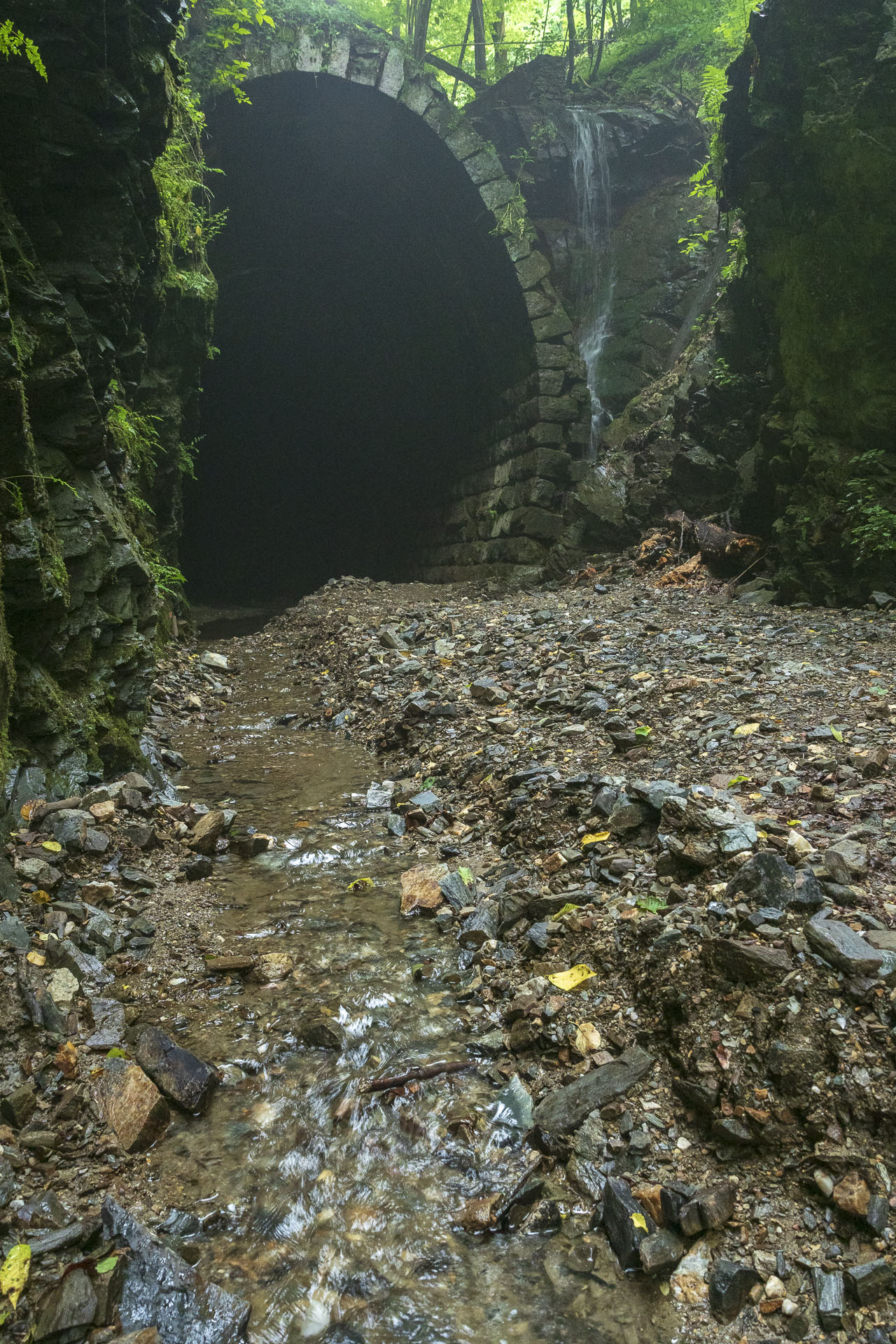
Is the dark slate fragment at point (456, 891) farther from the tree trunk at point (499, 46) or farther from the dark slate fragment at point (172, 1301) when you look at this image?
the tree trunk at point (499, 46)

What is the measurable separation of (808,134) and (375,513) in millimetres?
11992

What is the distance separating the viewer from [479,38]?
15.8 m

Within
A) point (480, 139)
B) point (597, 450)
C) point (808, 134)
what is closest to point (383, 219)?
point (480, 139)

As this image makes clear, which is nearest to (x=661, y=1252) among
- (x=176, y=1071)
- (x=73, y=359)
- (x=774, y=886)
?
(x=774, y=886)

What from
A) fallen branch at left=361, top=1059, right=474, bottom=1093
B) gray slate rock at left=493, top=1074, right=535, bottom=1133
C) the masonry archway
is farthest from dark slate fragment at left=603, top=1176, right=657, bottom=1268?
the masonry archway

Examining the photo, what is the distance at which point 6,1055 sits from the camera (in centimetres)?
204

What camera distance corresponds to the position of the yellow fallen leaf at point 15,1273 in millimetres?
1500

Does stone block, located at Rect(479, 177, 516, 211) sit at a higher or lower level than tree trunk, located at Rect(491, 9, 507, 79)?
lower

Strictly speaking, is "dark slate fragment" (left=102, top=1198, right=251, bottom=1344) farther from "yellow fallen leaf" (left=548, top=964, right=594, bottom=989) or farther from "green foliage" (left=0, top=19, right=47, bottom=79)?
"green foliage" (left=0, top=19, right=47, bottom=79)

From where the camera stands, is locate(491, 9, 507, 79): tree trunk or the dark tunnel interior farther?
locate(491, 9, 507, 79): tree trunk

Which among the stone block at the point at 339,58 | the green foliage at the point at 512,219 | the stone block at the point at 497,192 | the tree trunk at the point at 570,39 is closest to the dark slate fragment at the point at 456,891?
the green foliage at the point at 512,219

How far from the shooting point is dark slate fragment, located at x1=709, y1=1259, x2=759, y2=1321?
60.3 inches

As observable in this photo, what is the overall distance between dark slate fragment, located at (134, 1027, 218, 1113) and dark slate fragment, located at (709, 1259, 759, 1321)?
4.38 ft

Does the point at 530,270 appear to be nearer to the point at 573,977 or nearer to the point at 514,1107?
the point at 573,977
